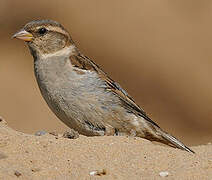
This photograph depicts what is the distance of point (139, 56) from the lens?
1461 cm

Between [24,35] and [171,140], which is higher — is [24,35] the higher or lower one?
the higher one

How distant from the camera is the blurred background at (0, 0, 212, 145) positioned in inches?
554

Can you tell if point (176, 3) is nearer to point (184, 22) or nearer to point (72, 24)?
point (184, 22)

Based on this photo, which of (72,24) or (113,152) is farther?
(72,24)

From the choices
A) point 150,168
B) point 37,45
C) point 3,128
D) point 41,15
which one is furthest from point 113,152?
point 41,15

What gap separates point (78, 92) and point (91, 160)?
5.42 feet

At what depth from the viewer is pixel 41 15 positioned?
15.9 meters

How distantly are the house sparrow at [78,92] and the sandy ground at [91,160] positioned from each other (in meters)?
0.97

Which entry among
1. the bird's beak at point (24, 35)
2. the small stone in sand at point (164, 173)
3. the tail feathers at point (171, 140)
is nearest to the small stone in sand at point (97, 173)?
the small stone in sand at point (164, 173)

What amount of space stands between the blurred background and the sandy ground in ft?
24.9

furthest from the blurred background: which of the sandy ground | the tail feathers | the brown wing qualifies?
the sandy ground

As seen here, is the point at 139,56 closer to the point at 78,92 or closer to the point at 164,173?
the point at 78,92

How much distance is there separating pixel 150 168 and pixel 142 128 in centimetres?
209

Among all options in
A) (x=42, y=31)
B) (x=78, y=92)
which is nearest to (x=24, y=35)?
(x=42, y=31)
